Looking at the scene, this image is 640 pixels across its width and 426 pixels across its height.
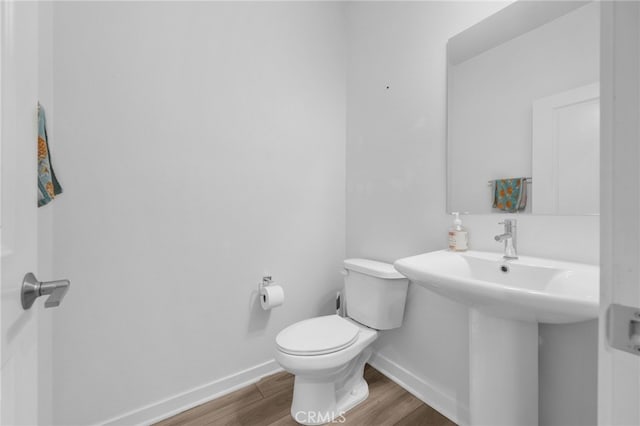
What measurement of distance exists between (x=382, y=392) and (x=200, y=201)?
4.73ft

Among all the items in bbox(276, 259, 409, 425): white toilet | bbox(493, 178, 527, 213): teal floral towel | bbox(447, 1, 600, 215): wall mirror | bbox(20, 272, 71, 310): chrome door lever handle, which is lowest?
bbox(276, 259, 409, 425): white toilet

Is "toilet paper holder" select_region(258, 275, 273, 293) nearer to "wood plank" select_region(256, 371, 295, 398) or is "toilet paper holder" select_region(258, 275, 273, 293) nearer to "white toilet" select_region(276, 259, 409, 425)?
"white toilet" select_region(276, 259, 409, 425)

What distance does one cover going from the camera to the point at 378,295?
154 centimetres

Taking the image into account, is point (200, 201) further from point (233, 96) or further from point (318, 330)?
point (318, 330)

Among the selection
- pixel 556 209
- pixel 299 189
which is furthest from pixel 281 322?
pixel 556 209

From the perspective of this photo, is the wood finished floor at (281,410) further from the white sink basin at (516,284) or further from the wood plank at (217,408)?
the white sink basin at (516,284)

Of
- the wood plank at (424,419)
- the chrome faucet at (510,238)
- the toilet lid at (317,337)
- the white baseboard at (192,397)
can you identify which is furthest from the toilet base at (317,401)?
the chrome faucet at (510,238)

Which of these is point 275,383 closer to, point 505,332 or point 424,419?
point 424,419

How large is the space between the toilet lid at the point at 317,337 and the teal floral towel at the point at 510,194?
2.97 feet

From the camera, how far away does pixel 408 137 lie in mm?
1602

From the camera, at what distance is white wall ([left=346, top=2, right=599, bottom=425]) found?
105 cm

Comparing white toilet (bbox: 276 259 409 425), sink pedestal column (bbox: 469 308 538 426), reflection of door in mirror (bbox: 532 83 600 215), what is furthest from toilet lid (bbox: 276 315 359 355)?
reflection of door in mirror (bbox: 532 83 600 215)

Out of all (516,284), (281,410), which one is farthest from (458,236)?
(281,410)

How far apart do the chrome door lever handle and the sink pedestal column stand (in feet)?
3.83
